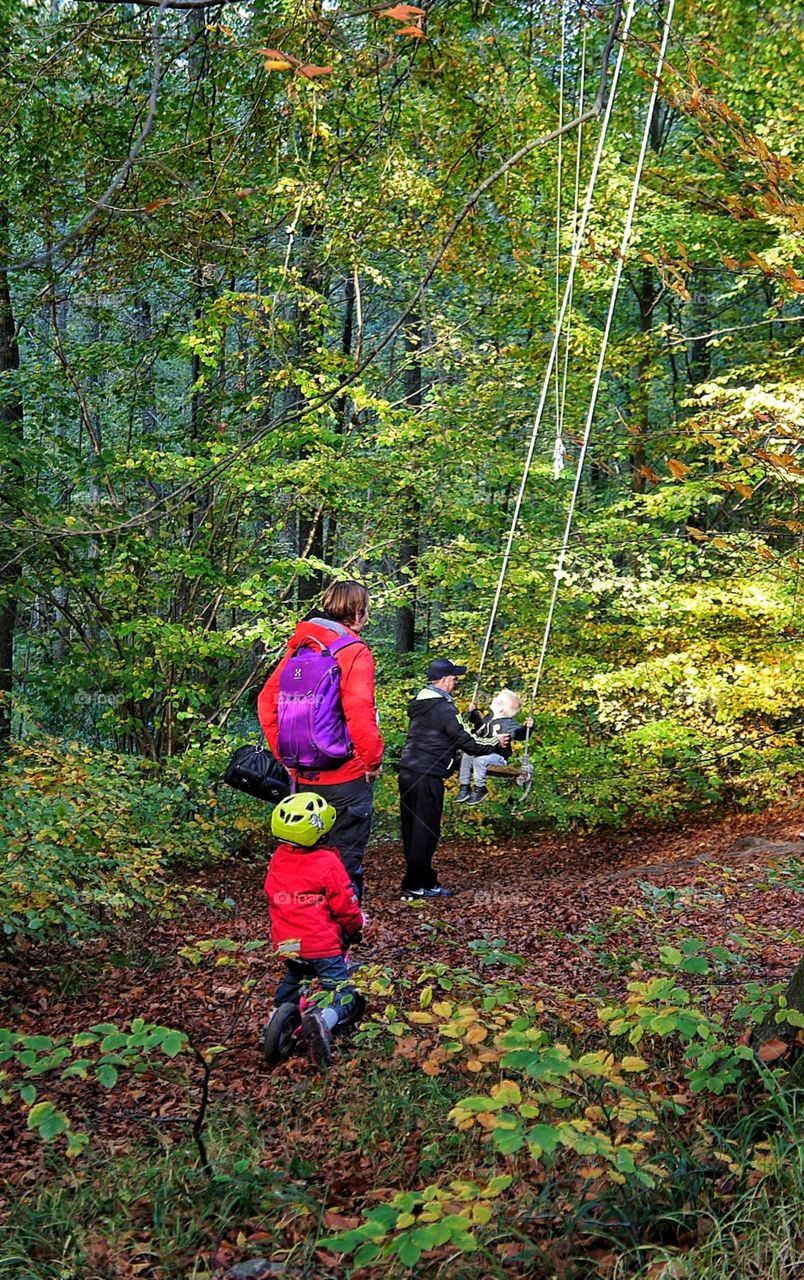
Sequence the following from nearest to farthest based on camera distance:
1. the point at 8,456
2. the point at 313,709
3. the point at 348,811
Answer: the point at 313,709 → the point at 348,811 → the point at 8,456

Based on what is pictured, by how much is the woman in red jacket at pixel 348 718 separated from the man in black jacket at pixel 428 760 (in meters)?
2.95

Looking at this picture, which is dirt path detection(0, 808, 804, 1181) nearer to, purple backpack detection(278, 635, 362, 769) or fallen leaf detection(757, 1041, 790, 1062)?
purple backpack detection(278, 635, 362, 769)

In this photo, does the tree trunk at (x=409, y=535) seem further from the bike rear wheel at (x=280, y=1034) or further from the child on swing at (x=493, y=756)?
the bike rear wheel at (x=280, y=1034)

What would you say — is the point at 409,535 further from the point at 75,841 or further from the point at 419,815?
the point at 75,841

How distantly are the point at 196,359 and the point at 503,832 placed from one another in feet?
23.9

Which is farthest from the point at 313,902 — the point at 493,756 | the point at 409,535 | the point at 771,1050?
the point at 409,535

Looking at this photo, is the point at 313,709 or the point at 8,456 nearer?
the point at 313,709

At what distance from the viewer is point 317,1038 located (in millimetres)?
4262

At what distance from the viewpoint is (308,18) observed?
4371mm

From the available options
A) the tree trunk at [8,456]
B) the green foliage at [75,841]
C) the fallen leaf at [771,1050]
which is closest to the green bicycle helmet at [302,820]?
the green foliage at [75,841]

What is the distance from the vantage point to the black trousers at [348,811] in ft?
16.7

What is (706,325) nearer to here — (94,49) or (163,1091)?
(94,49)

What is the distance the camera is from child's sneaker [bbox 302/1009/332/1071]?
13.9 ft

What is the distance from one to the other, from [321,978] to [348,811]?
92 centimetres
